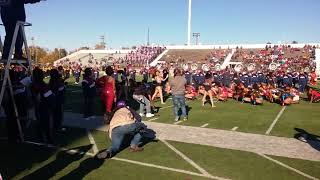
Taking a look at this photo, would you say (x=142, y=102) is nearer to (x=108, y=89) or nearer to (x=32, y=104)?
(x=108, y=89)

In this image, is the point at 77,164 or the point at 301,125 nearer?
the point at 77,164

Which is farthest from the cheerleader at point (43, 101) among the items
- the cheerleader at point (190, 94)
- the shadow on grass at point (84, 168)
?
the cheerleader at point (190, 94)

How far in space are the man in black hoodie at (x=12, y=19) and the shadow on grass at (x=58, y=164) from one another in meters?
2.65

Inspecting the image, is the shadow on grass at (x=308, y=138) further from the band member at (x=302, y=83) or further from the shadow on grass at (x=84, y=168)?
the band member at (x=302, y=83)

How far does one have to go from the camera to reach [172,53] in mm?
71062

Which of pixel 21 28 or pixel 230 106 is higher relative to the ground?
pixel 21 28

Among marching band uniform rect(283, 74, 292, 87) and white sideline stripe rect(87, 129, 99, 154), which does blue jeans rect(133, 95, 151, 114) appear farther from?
marching band uniform rect(283, 74, 292, 87)

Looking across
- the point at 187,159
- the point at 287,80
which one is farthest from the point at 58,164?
the point at 287,80

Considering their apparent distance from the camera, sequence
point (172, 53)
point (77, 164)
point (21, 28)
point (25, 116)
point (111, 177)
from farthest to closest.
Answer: point (172, 53) → point (25, 116) → point (21, 28) → point (77, 164) → point (111, 177)

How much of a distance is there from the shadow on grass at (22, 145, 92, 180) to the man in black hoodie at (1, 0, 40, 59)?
265 cm

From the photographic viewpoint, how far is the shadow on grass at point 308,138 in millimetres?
10531

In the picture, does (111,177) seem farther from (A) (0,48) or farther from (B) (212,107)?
(B) (212,107)

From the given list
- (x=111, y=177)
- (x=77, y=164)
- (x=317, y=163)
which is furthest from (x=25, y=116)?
(x=317, y=163)

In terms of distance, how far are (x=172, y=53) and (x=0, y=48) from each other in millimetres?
61967
